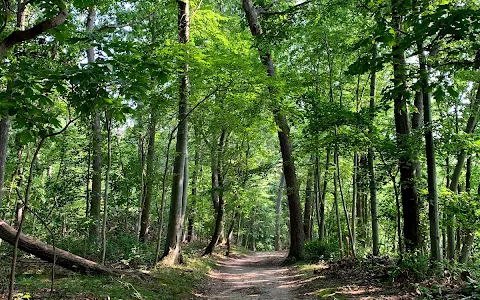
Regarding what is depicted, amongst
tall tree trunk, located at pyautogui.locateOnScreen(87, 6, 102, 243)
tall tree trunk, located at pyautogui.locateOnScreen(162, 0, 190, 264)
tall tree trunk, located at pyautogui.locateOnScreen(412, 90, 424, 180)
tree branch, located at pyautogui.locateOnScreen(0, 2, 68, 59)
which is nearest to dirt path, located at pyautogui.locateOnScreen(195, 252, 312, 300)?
tall tree trunk, located at pyautogui.locateOnScreen(162, 0, 190, 264)

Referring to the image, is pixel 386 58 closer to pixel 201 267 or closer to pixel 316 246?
pixel 201 267

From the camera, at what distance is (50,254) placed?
24.0 feet

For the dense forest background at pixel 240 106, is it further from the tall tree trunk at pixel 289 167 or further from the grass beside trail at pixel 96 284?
the grass beside trail at pixel 96 284

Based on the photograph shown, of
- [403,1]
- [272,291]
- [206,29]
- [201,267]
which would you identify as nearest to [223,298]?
[272,291]

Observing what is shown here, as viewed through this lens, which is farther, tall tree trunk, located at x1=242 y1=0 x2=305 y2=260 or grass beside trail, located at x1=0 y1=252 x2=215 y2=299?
tall tree trunk, located at x1=242 y1=0 x2=305 y2=260

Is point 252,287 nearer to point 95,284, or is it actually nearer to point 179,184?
point 179,184

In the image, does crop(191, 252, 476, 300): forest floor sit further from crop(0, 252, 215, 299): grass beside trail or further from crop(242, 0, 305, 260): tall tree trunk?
crop(242, 0, 305, 260): tall tree trunk

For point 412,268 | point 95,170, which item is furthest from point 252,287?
point 95,170

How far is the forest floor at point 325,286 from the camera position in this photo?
615cm

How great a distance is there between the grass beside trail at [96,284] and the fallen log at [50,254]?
0.64 ft

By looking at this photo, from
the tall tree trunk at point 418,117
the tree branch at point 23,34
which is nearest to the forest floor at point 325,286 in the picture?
the tall tree trunk at point 418,117

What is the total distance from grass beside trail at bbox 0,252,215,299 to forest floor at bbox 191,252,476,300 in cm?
69

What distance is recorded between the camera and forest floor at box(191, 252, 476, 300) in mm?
6148

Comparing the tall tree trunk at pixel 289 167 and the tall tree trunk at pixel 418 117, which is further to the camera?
the tall tree trunk at pixel 289 167
